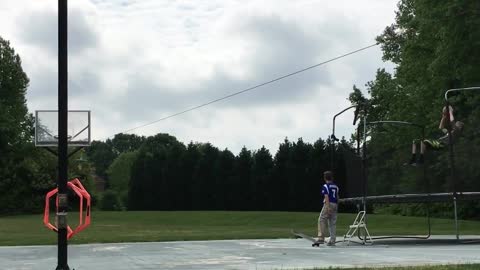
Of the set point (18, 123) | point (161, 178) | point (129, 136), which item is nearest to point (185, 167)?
point (161, 178)

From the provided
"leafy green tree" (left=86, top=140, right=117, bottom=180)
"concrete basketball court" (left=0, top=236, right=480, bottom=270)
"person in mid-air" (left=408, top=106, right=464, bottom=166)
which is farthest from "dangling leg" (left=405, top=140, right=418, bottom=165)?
"leafy green tree" (left=86, top=140, right=117, bottom=180)

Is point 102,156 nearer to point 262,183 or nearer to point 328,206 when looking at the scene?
point 262,183

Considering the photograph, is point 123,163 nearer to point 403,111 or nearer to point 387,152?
point 403,111

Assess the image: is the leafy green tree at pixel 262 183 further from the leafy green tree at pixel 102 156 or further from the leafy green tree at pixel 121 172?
the leafy green tree at pixel 102 156

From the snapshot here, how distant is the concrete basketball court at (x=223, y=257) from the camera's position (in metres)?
11.9

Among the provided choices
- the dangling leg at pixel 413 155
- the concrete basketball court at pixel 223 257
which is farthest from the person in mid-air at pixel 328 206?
the dangling leg at pixel 413 155

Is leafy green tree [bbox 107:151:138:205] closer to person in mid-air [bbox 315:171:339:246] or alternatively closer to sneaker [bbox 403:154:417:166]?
sneaker [bbox 403:154:417:166]

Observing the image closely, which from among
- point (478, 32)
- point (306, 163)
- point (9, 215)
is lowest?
point (9, 215)

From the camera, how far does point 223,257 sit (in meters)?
13.6

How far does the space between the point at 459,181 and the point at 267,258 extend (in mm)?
7915

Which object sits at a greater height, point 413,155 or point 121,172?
point 121,172

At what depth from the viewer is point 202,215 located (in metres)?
51.5

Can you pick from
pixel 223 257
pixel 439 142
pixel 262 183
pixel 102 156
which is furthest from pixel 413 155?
pixel 102 156

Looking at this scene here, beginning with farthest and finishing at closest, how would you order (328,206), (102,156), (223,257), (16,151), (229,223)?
(102,156) → (16,151) → (229,223) → (328,206) → (223,257)
